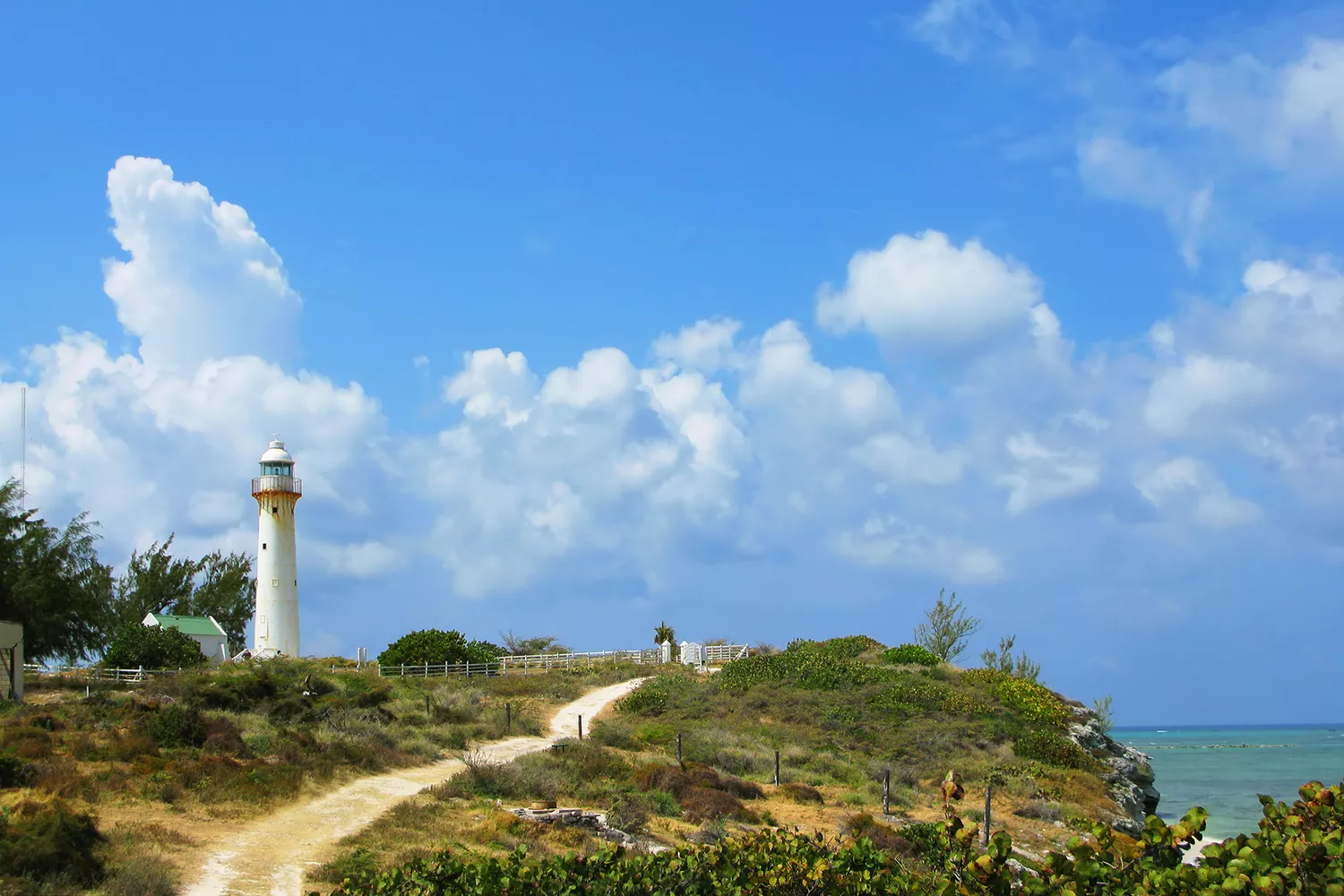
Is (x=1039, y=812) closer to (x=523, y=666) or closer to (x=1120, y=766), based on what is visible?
(x=1120, y=766)

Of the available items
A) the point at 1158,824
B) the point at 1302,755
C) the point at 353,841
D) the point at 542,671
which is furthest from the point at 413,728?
the point at 1302,755

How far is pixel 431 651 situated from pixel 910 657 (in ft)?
69.3

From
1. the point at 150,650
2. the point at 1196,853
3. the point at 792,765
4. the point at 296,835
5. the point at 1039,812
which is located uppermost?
the point at 150,650

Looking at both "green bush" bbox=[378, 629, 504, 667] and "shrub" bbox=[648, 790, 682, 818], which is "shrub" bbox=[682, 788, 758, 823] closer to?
"shrub" bbox=[648, 790, 682, 818]

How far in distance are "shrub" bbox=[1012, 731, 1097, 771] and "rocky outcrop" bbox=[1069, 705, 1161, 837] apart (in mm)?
623

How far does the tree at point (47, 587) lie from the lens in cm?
3897

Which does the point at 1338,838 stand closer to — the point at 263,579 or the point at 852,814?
the point at 852,814

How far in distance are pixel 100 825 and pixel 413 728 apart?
44.1ft

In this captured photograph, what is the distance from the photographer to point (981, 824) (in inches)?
939

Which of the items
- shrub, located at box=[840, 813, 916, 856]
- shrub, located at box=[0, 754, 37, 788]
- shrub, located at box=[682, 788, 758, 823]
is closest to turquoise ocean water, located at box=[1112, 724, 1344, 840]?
shrub, located at box=[840, 813, 916, 856]

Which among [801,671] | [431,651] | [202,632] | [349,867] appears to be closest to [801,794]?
[349,867]

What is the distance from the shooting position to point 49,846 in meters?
13.5

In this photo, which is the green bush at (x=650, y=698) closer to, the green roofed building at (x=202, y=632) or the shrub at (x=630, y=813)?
the shrub at (x=630, y=813)

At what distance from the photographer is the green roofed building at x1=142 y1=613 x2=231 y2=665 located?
154 feet
